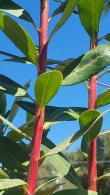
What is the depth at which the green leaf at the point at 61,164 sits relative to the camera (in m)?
0.97

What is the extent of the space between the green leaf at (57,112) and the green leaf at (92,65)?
0.10 m

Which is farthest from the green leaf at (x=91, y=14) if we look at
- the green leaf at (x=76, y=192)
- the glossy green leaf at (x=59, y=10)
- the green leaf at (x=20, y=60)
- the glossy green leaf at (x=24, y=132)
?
the green leaf at (x=76, y=192)

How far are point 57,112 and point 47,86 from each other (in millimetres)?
146

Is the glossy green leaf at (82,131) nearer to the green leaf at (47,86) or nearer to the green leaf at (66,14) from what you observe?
the green leaf at (47,86)

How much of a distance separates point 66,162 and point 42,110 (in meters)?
0.15

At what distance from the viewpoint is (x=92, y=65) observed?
0.94 metres

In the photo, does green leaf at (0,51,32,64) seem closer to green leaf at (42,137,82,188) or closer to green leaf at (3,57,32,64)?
green leaf at (3,57,32,64)

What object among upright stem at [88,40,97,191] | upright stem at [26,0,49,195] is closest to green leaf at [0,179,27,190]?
upright stem at [26,0,49,195]

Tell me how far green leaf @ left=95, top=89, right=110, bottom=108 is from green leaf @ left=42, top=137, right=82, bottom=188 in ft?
0.51

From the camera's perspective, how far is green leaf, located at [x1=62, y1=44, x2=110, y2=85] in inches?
36.8

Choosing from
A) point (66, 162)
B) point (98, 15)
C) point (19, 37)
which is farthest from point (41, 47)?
point (66, 162)

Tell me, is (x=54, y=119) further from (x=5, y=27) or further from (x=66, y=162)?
(x=5, y=27)

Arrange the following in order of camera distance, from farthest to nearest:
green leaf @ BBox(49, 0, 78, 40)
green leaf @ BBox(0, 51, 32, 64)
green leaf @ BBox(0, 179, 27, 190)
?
green leaf @ BBox(0, 51, 32, 64) < green leaf @ BBox(49, 0, 78, 40) < green leaf @ BBox(0, 179, 27, 190)

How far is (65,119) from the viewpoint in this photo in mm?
1038
